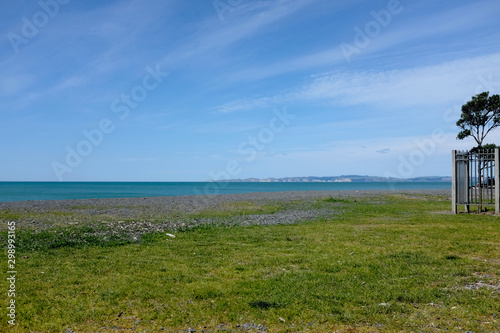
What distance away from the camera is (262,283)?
935cm

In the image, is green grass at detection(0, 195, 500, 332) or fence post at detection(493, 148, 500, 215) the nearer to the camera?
green grass at detection(0, 195, 500, 332)

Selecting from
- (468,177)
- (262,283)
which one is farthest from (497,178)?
(262,283)

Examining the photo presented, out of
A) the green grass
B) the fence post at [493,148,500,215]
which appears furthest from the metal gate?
the green grass

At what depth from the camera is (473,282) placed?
926 centimetres

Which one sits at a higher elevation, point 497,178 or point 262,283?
point 497,178

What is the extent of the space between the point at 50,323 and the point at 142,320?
1.67 metres

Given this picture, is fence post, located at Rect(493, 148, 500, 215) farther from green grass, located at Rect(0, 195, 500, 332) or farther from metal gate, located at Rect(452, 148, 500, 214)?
green grass, located at Rect(0, 195, 500, 332)

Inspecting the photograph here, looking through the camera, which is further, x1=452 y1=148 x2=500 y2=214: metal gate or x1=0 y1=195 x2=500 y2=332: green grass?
x1=452 y1=148 x2=500 y2=214: metal gate

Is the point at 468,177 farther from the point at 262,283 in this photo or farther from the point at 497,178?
the point at 262,283

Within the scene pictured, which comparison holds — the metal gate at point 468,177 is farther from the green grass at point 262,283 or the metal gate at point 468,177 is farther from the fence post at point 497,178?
the green grass at point 262,283

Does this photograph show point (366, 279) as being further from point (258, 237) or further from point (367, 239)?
point (258, 237)

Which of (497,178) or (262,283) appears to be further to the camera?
(497,178)

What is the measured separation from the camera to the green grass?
708cm

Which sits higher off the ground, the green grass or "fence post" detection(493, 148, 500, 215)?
"fence post" detection(493, 148, 500, 215)
